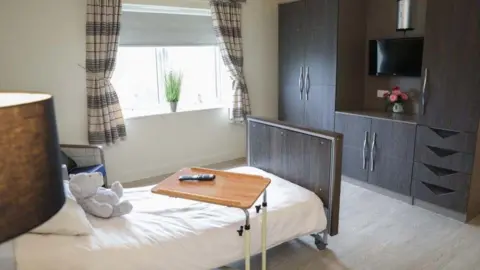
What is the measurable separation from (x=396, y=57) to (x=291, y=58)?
1.41 metres

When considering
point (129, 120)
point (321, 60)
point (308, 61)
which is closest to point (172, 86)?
point (129, 120)

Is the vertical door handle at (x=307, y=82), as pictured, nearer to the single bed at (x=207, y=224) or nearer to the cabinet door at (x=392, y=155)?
the cabinet door at (x=392, y=155)

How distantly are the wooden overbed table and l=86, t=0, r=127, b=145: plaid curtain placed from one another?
1923 mm

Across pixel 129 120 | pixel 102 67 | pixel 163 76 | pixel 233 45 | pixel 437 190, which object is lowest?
pixel 437 190

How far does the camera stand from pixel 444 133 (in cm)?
332

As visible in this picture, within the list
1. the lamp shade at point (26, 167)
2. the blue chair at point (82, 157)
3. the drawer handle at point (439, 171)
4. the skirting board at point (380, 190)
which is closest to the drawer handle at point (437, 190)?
the drawer handle at point (439, 171)

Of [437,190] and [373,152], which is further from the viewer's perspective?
[373,152]

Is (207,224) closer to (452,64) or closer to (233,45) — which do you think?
(452,64)

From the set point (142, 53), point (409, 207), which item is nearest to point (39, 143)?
point (409, 207)

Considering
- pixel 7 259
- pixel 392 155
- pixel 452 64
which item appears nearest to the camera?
pixel 7 259

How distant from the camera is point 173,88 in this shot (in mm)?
4555

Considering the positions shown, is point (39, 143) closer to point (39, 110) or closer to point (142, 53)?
point (39, 110)

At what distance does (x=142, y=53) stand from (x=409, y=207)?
3.47 metres

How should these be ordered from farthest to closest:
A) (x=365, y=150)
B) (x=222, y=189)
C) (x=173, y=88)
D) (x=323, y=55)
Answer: (x=173, y=88) < (x=323, y=55) < (x=365, y=150) < (x=222, y=189)
